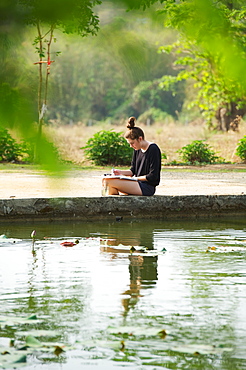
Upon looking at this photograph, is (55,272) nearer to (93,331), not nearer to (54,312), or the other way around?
(54,312)

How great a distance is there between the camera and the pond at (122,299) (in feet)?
11.6

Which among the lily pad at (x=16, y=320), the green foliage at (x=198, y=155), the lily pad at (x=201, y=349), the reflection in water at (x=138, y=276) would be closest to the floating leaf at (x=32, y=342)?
the lily pad at (x=16, y=320)

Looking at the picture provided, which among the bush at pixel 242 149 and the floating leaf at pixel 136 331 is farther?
the bush at pixel 242 149

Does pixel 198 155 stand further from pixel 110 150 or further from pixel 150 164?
pixel 150 164

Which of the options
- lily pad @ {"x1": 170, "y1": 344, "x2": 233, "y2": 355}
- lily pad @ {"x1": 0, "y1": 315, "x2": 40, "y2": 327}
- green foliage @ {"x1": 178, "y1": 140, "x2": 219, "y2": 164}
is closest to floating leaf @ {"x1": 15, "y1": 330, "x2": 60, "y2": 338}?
lily pad @ {"x1": 0, "y1": 315, "x2": 40, "y2": 327}

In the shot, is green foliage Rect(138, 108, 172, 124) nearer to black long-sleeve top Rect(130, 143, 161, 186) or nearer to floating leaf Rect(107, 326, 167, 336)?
floating leaf Rect(107, 326, 167, 336)

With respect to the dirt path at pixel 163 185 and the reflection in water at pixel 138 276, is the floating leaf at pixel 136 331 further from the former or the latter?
the dirt path at pixel 163 185

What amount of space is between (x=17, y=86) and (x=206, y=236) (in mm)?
6101

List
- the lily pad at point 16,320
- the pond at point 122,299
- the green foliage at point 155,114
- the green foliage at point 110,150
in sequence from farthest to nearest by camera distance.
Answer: the green foliage at point 110,150 < the lily pad at point 16,320 < the pond at point 122,299 < the green foliage at point 155,114

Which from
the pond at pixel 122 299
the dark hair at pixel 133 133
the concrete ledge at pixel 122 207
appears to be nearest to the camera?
the pond at pixel 122 299

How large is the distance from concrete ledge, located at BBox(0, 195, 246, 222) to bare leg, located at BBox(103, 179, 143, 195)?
11 cm

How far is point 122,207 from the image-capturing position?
8.55 m

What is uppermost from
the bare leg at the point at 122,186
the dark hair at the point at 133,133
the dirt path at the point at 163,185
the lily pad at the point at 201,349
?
the dark hair at the point at 133,133

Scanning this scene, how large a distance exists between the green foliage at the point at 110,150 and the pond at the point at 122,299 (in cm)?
991
